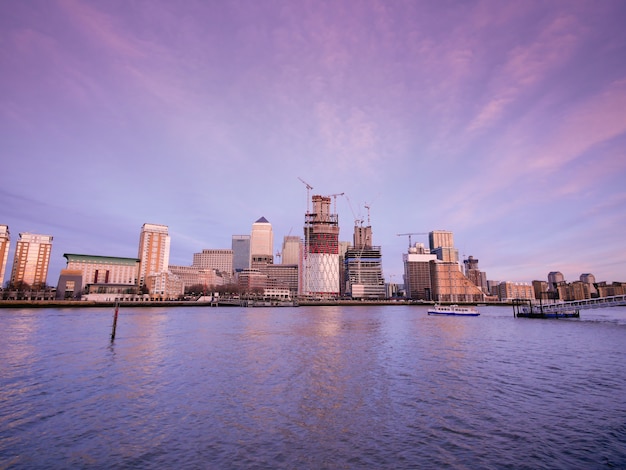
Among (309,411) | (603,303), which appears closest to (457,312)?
(603,303)

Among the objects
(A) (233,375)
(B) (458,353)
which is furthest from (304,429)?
(B) (458,353)

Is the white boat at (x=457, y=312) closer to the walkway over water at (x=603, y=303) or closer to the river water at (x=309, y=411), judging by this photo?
the walkway over water at (x=603, y=303)

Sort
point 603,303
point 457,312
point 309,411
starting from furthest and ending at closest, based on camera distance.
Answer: point 457,312 < point 603,303 < point 309,411

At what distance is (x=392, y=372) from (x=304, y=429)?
15421 mm

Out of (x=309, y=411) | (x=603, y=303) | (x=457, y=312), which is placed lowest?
(x=309, y=411)

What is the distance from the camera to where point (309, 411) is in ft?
69.3

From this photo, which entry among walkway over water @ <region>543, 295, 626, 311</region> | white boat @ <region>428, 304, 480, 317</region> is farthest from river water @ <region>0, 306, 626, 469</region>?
white boat @ <region>428, 304, 480, 317</region>

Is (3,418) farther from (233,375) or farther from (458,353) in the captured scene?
(458,353)

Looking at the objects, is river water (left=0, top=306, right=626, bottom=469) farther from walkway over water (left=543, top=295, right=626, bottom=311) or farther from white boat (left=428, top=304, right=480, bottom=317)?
white boat (left=428, top=304, right=480, bottom=317)

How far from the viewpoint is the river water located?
50.3 feet

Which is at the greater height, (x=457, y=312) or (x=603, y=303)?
(x=603, y=303)

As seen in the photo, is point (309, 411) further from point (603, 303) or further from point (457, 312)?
point (457, 312)

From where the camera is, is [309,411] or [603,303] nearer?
[309,411]

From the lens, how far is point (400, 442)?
16891 mm
